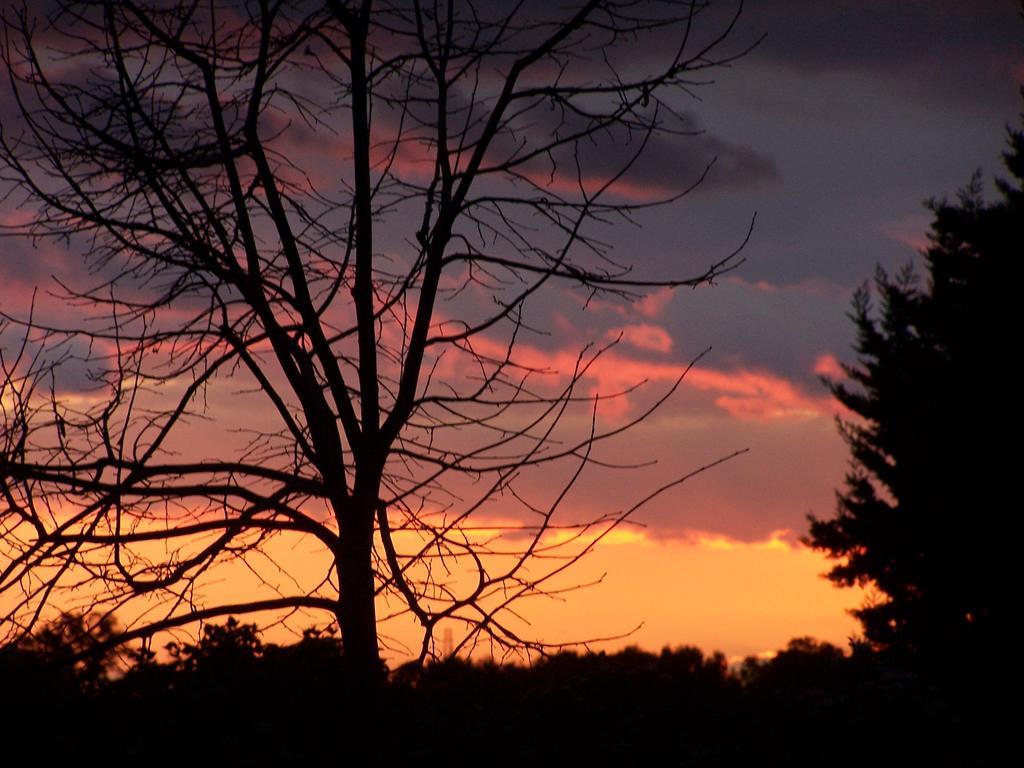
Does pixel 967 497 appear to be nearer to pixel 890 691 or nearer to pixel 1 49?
pixel 890 691

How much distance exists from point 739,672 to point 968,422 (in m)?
20.4

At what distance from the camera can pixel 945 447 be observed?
109 ft

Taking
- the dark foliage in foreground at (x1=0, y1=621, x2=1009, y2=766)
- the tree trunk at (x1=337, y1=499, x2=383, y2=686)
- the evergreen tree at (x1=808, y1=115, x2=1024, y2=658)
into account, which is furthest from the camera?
the evergreen tree at (x1=808, y1=115, x2=1024, y2=658)

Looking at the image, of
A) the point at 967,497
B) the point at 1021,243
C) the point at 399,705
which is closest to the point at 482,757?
the point at 399,705

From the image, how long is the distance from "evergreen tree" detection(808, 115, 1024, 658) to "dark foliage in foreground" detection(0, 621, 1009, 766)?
60.3ft

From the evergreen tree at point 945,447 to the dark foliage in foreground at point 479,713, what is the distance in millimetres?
18384

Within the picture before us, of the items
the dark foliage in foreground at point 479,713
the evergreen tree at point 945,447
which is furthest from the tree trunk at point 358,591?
the evergreen tree at point 945,447

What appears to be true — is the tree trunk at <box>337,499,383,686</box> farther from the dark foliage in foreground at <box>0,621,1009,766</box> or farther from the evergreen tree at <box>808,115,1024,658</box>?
the evergreen tree at <box>808,115,1024,658</box>

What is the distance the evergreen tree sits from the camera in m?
31.4

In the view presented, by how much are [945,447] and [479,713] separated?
26.1 m

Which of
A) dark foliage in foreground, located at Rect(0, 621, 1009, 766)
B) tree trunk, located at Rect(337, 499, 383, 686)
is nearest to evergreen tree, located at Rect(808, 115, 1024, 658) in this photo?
dark foliage in foreground, located at Rect(0, 621, 1009, 766)

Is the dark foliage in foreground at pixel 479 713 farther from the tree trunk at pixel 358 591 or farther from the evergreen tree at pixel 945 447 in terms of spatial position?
the evergreen tree at pixel 945 447

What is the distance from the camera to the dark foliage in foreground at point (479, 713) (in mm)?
8805

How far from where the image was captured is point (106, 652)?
20.4ft
